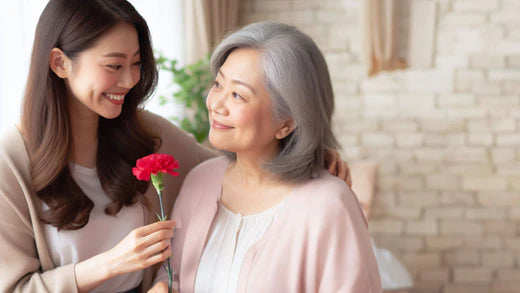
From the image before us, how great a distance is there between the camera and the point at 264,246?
1.56 meters

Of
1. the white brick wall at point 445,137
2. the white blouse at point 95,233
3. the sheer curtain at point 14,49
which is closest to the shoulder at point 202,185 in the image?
the white blouse at point 95,233

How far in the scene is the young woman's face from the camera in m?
1.54

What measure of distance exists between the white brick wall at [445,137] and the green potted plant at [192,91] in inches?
43.2

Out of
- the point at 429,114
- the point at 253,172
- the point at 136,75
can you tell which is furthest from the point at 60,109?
the point at 429,114

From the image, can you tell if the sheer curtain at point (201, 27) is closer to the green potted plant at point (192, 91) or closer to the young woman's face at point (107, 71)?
the green potted plant at point (192, 91)

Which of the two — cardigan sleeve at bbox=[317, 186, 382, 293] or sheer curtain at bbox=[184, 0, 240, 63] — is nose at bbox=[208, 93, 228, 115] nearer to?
cardigan sleeve at bbox=[317, 186, 382, 293]

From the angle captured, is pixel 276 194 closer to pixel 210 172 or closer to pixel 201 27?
pixel 210 172

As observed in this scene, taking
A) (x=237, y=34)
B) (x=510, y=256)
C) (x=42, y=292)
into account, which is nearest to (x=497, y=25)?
(x=510, y=256)

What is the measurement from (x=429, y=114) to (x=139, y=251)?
335cm

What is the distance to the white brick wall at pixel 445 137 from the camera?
421cm

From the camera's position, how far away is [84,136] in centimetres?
Result: 176

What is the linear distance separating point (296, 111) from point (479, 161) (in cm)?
315

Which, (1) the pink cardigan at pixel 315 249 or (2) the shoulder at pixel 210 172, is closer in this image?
(1) the pink cardigan at pixel 315 249

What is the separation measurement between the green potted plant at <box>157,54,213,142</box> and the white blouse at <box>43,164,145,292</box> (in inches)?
75.3
